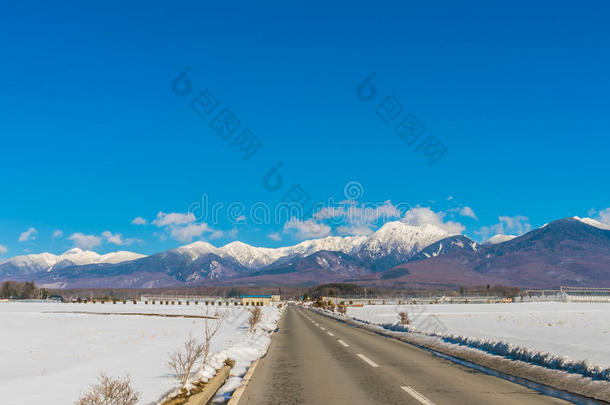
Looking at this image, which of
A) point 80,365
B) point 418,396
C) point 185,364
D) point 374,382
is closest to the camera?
point 418,396

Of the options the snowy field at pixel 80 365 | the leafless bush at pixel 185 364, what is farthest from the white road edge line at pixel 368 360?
the leafless bush at pixel 185 364

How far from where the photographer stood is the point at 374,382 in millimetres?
12539

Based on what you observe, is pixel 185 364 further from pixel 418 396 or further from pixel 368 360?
pixel 368 360

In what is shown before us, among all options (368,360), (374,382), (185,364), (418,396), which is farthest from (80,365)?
(418,396)

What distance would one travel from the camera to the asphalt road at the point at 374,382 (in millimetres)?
10453

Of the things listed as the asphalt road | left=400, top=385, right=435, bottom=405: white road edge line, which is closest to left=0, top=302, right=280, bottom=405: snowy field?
the asphalt road

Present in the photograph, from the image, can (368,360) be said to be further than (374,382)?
Yes

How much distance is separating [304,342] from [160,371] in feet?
39.3

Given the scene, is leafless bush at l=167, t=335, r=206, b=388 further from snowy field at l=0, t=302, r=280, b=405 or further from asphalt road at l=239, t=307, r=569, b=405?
asphalt road at l=239, t=307, r=569, b=405

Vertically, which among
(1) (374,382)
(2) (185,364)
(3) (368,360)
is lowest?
(3) (368,360)

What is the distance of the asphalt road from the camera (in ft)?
34.3

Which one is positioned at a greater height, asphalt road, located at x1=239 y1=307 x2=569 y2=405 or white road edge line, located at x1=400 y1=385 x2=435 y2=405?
white road edge line, located at x1=400 y1=385 x2=435 y2=405

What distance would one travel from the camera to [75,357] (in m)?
18.9

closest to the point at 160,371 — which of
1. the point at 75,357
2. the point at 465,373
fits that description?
the point at 75,357
